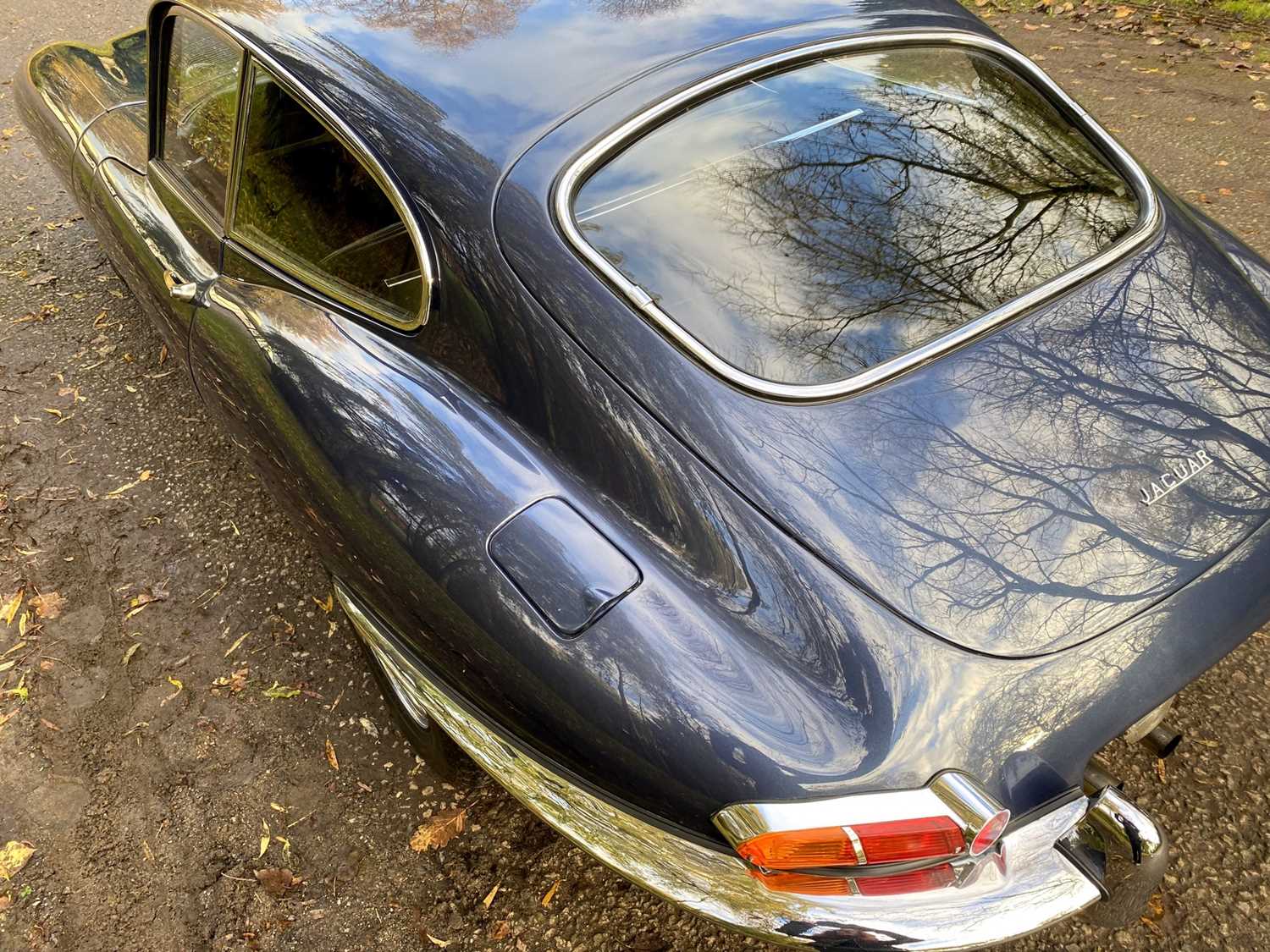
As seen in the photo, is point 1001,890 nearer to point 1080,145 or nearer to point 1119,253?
point 1119,253

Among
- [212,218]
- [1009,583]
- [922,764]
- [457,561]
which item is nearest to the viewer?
[922,764]

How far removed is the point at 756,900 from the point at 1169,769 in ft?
4.40

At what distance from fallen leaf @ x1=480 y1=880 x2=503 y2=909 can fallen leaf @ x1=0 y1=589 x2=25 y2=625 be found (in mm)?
1786

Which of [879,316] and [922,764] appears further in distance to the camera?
[879,316]

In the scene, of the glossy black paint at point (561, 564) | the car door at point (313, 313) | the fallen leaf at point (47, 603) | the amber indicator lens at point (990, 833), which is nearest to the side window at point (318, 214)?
the car door at point (313, 313)

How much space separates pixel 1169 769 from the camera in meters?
2.25

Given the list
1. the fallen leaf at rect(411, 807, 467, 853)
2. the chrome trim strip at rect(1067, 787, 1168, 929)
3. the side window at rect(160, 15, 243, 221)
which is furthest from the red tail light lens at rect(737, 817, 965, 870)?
the side window at rect(160, 15, 243, 221)

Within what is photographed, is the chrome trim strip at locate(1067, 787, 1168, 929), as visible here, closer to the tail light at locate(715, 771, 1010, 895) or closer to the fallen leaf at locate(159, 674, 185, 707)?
the tail light at locate(715, 771, 1010, 895)

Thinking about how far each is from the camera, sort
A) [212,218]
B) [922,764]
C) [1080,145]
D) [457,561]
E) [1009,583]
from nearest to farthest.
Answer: [922,764] → [1009,583] → [457,561] → [1080,145] → [212,218]

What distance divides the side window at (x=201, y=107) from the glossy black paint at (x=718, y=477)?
35 centimetres

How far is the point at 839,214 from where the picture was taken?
1.89m

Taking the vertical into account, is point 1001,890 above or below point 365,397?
below

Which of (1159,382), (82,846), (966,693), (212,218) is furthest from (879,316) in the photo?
(82,846)

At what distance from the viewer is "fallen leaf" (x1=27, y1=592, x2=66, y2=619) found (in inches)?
113
